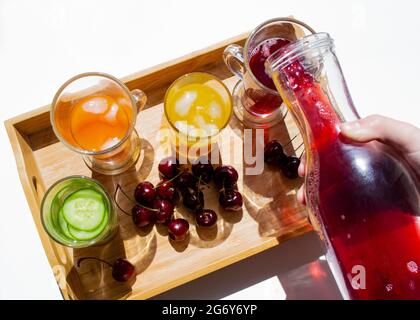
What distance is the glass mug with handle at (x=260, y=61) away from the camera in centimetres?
83

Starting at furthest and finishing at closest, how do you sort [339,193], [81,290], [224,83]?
[224,83], [81,290], [339,193]

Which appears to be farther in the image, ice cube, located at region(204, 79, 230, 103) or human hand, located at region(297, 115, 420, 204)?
ice cube, located at region(204, 79, 230, 103)

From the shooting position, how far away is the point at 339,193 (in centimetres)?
69

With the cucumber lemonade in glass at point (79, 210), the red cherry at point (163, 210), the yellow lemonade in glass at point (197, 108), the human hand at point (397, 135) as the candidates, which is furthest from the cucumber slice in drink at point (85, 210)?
the human hand at point (397, 135)

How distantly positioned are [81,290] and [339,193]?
1.74 feet

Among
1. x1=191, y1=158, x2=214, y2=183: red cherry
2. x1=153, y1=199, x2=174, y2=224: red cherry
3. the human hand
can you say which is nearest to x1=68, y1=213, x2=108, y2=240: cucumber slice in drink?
x1=153, y1=199, x2=174, y2=224: red cherry

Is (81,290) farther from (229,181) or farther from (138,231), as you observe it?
(229,181)

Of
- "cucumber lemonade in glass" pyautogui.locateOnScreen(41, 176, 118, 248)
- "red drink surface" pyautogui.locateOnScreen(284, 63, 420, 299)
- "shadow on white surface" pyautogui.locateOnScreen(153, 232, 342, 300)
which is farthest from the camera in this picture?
"shadow on white surface" pyautogui.locateOnScreen(153, 232, 342, 300)

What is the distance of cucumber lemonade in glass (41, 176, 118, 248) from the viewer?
79 centimetres

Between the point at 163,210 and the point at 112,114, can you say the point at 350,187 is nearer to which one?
the point at 163,210

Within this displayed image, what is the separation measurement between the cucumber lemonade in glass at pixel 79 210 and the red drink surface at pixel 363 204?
395 millimetres

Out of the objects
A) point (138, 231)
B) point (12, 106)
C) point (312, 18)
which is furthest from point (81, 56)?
point (312, 18)

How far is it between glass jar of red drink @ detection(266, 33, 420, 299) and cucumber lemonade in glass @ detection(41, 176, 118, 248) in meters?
0.39

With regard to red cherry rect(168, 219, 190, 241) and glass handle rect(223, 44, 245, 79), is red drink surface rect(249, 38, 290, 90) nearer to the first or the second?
glass handle rect(223, 44, 245, 79)
